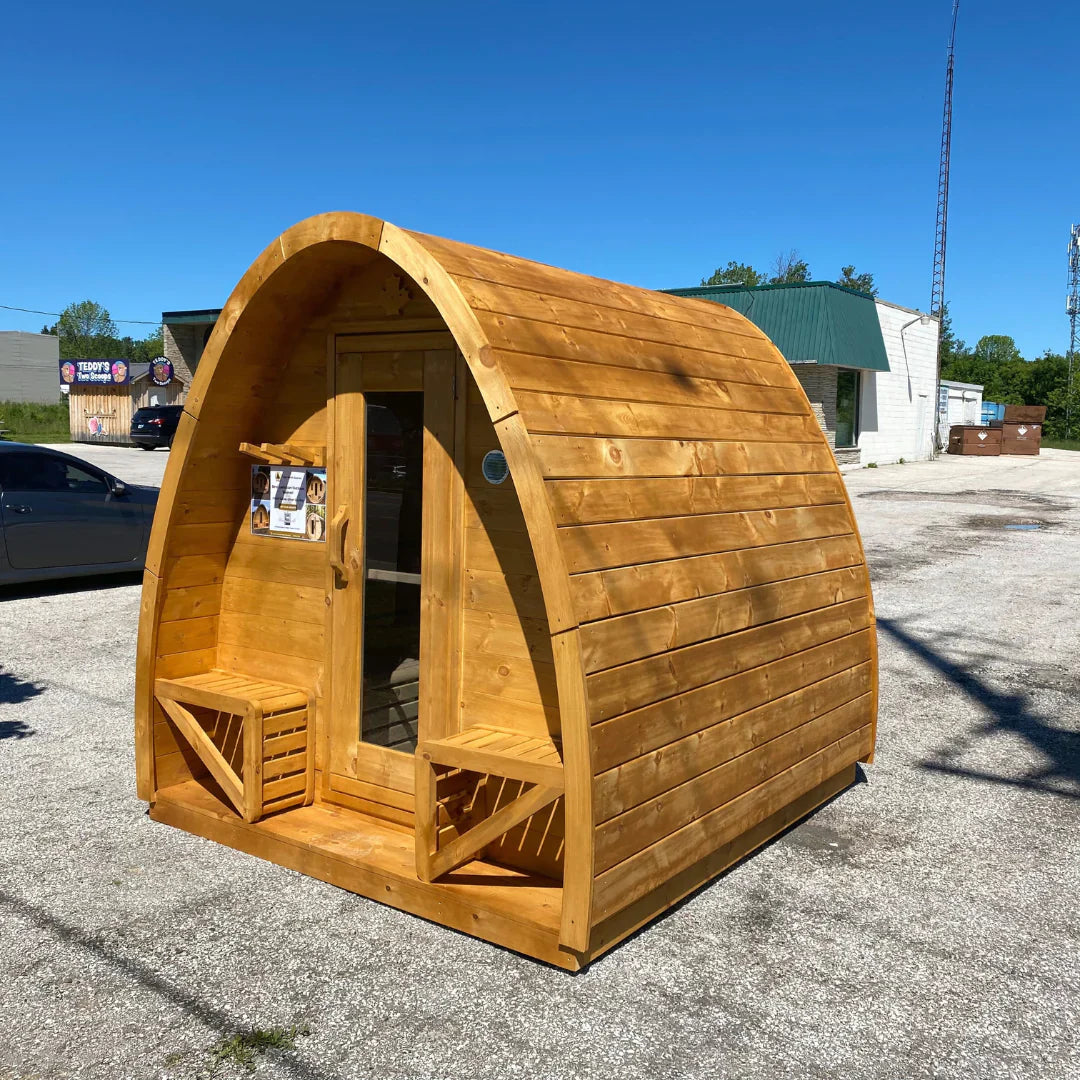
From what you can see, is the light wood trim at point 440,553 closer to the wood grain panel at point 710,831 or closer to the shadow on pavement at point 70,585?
the wood grain panel at point 710,831

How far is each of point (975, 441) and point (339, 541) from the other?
41783mm

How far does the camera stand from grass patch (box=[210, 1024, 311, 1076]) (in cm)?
312

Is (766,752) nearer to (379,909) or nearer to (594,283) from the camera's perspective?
(379,909)

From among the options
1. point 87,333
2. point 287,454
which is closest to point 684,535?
point 287,454

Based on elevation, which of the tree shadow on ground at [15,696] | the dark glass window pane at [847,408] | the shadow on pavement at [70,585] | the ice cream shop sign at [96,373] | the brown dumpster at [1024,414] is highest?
the ice cream shop sign at [96,373]

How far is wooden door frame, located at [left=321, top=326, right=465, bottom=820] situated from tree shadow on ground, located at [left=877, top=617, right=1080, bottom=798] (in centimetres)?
330

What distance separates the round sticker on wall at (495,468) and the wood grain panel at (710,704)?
1128 millimetres

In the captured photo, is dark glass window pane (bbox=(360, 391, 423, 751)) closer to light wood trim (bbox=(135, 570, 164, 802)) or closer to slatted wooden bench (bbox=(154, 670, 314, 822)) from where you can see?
slatted wooden bench (bbox=(154, 670, 314, 822))

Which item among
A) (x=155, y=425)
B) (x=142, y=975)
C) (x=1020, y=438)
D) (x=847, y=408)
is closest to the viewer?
(x=142, y=975)

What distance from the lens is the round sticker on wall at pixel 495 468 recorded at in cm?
419

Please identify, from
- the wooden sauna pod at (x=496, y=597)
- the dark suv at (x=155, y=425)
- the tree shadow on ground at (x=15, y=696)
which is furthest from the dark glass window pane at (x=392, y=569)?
the dark suv at (x=155, y=425)

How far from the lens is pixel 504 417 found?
137 inches

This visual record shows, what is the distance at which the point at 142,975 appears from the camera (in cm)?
359

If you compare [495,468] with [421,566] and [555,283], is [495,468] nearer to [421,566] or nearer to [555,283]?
[421,566]
